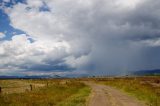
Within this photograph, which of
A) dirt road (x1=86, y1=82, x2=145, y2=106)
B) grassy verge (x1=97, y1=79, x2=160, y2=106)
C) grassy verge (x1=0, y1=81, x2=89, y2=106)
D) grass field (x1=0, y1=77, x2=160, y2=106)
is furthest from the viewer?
grassy verge (x1=97, y1=79, x2=160, y2=106)

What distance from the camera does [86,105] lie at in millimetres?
24859

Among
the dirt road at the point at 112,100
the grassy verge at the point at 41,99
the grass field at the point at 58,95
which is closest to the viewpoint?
the grassy verge at the point at 41,99

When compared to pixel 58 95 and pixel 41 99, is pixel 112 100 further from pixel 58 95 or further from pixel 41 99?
pixel 58 95

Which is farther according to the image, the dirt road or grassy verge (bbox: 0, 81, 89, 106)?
the dirt road

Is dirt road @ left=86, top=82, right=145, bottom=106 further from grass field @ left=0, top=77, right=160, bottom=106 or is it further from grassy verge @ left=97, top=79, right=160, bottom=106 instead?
grassy verge @ left=97, top=79, right=160, bottom=106

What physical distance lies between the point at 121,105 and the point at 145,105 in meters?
2.03

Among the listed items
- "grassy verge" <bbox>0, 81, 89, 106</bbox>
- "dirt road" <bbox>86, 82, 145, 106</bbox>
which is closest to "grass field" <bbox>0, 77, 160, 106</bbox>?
"grassy verge" <bbox>0, 81, 89, 106</bbox>

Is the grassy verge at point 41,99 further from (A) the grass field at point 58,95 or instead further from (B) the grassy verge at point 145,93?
(B) the grassy verge at point 145,93

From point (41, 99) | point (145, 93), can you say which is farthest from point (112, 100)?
point (145, 93)

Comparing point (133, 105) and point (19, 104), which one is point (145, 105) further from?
point (19, 104)

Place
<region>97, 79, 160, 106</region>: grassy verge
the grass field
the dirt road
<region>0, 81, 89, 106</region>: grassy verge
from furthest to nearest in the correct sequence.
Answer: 1. <region>97, 79, 160, 106</region>: grassy verge
2. the grass field
3. the dirt road
4. <region>0, 81, 89, 106</region>: grassy verge

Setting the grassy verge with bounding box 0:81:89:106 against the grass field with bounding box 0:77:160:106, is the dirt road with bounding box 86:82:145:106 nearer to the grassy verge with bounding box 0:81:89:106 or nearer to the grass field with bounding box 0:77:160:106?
the grass field with bounding box 0:77:160:106

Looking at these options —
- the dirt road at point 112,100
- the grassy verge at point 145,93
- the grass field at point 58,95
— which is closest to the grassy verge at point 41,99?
the grass field at point 58,95

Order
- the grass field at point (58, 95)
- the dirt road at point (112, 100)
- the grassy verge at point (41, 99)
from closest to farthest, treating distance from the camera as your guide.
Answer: the grassy verge at point (41, 99) → the dirt road at point (112, 100) → the grass field at point (58, 95)
